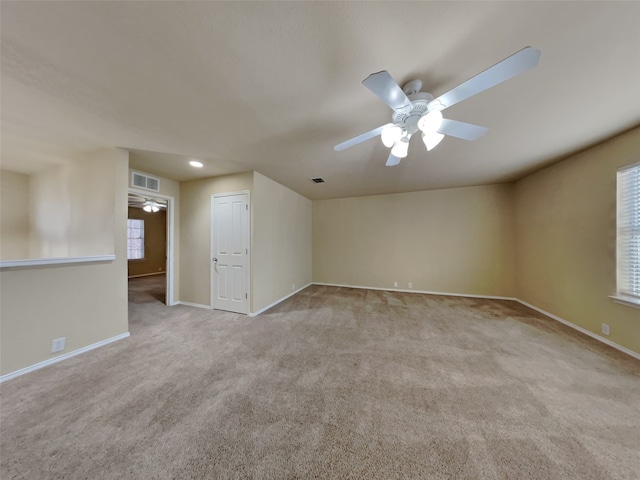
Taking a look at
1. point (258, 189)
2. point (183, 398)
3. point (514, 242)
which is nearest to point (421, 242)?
point (514, 242)

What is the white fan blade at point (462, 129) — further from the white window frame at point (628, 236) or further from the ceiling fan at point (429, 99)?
the white window frame at point (628, 236)

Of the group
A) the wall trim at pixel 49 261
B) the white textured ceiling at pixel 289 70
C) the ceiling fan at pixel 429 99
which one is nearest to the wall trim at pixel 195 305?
the wall trim at pixel 49 261

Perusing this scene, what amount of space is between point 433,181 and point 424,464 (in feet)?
13.6

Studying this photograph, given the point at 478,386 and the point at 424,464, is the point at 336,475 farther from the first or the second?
the point at 478,386

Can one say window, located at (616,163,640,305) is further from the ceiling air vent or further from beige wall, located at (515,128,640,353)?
the ceiling air vent

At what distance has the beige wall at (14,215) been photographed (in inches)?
136

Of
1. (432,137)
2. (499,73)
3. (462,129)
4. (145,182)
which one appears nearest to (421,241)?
(462,129)

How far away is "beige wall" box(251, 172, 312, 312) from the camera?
341 cm

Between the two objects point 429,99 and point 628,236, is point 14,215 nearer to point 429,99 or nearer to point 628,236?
point 429,99

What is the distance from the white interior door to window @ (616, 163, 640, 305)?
15.8ft

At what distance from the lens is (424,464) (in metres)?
1.14

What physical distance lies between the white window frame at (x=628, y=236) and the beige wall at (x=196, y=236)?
5.27 metres

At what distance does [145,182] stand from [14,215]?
250 cm

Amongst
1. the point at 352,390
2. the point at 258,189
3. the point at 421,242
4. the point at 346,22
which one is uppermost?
the point at 346,22
